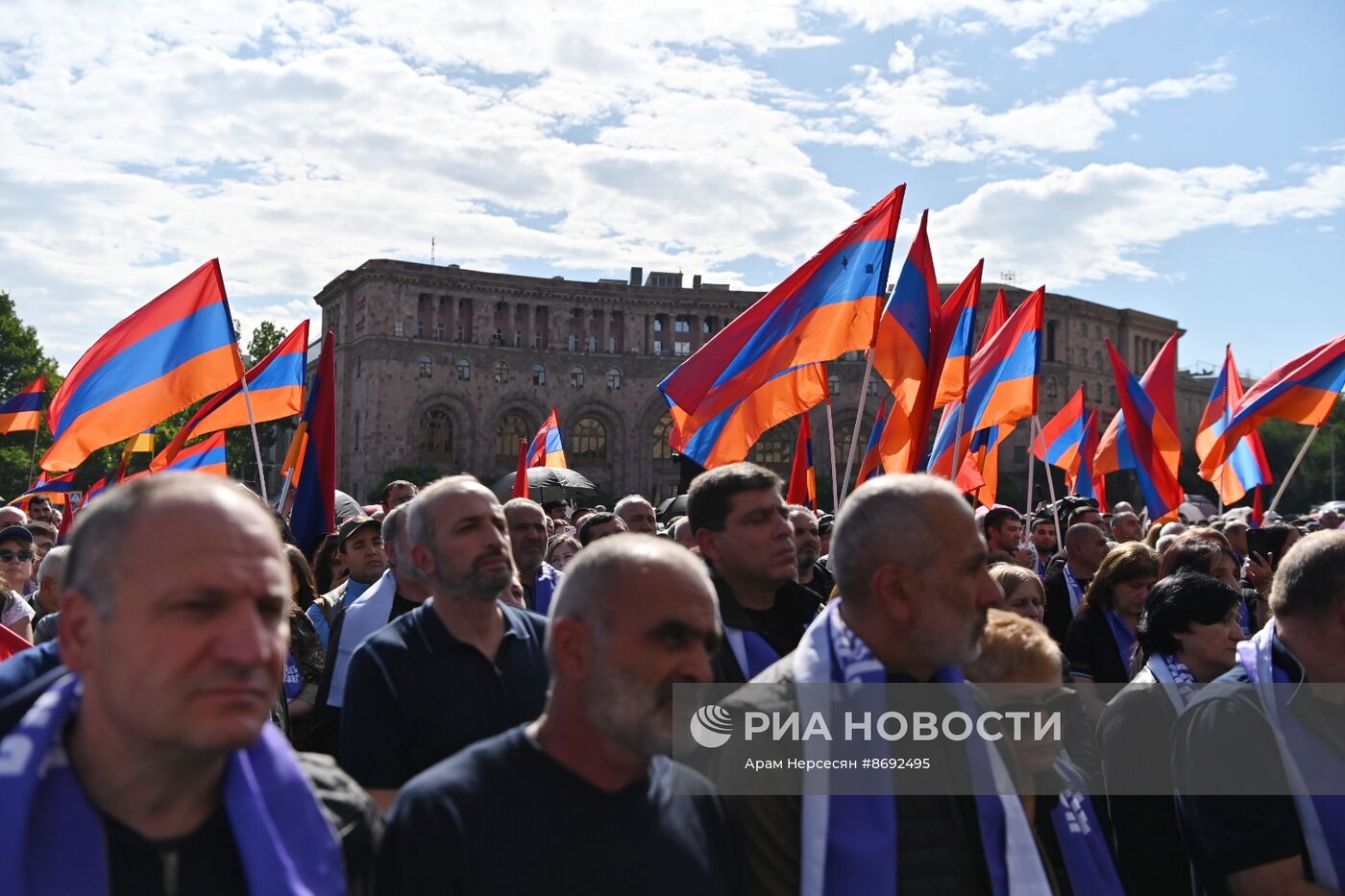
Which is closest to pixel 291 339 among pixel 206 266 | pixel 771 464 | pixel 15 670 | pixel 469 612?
pixel 206 266

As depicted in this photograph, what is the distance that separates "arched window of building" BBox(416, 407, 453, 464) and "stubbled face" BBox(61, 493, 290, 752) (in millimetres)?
62753

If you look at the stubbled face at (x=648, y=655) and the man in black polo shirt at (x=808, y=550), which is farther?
the man in black polo shirt at (x=808, y=550)

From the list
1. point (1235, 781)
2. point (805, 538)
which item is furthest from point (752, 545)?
point (805, 538)

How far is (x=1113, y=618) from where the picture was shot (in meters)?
5.74

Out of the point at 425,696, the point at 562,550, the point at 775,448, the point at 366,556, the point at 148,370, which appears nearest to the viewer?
the point at 425,696

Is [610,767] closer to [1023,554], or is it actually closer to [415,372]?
[1023,554]

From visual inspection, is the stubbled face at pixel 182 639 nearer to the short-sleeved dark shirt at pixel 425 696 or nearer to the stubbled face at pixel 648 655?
the stubbled face at pixel 648 655

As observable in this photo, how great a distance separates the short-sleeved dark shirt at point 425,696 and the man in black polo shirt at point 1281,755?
1839mm

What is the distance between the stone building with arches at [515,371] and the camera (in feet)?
208

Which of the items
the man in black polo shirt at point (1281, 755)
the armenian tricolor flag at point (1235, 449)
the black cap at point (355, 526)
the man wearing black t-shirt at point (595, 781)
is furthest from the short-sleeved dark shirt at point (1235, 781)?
the armenian tricolor flag at point (1235, 449)

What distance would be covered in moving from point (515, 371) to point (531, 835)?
65140 millimetres

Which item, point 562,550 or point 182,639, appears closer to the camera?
point 182,639

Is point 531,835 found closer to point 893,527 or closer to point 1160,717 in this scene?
point 893,527

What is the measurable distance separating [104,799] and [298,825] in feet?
0.97
